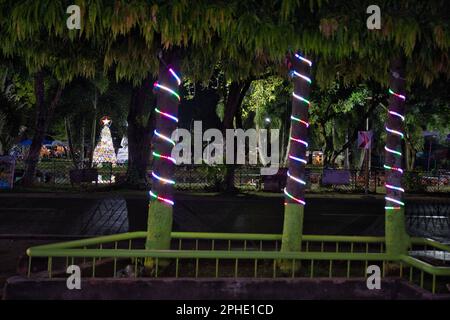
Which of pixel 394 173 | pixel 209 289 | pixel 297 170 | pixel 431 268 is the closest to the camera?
pixel 431 268

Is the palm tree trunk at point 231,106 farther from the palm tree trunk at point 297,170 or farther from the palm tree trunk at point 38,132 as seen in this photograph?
the palm tree trunk at point 297,170

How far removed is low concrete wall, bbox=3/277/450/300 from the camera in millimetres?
5785

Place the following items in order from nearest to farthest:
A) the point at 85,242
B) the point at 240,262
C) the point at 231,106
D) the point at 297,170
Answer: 1. the point at 85,242
2. the point at 297,170
3. the point at 240,262
4. the point at 231,106

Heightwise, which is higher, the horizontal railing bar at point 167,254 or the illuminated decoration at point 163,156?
the illuminated decoration at point 163,156

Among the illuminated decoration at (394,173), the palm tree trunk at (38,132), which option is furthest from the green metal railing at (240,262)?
the palm tree trunk at (38,132)

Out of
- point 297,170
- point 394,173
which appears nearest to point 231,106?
point 394,173

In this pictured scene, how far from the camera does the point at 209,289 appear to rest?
235 inches

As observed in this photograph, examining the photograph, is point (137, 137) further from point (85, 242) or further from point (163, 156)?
point (85, 242)

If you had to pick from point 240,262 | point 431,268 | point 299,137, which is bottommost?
point 240,262

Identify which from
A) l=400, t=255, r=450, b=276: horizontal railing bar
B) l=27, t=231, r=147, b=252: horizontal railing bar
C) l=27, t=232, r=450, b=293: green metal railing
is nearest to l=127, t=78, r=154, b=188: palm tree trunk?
l=27, t=232, r=450, b=293: green metal railing

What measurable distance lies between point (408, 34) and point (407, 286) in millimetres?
2902

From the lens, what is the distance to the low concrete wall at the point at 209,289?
579cm

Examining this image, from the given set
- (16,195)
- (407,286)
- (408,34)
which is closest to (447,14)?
(408,34)

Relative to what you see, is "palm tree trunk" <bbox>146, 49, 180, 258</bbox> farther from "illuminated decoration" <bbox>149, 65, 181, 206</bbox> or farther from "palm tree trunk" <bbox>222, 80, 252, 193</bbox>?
"palm tree trunk" <bbox>222, 80, 252, 193</bbox>
